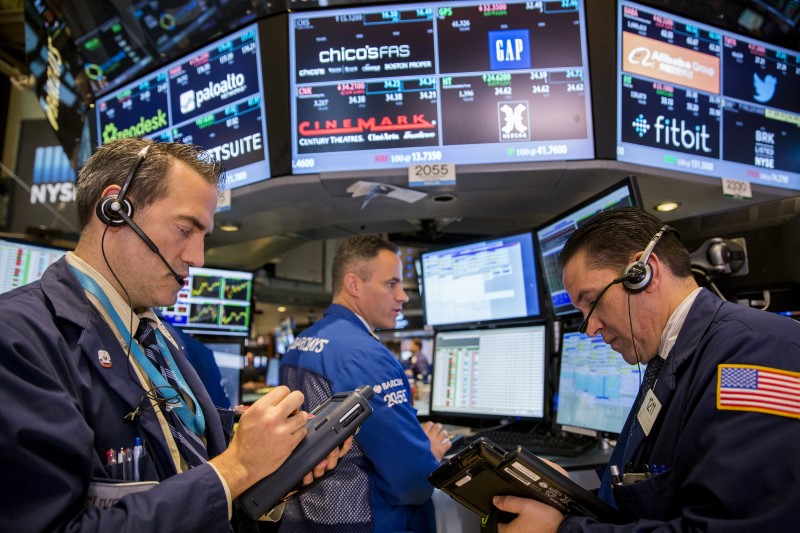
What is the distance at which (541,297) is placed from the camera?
2.58 metres

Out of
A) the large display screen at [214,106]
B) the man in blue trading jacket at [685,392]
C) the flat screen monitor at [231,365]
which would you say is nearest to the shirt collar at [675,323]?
the man in blue trading jacket at [685,392]

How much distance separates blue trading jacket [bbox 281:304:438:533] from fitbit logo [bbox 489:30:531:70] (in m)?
1.44

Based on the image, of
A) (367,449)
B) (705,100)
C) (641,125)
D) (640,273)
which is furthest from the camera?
(705,100)

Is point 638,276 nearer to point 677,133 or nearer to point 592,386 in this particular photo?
point 592,386

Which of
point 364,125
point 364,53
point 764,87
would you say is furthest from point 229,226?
point 764,87

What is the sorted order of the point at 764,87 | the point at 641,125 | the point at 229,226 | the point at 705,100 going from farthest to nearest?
1. the point at 229,226
2. the point at 764,87
3. the point at 705,100
4. the point at 641,125

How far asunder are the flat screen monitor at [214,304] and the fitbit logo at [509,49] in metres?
2.03

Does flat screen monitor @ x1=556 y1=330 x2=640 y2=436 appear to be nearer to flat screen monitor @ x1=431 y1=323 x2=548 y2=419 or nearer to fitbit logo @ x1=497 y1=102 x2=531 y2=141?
flat screen monitor @ x1=431 y1=323 x2=548 y2=419

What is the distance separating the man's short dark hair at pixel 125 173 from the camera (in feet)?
3.87

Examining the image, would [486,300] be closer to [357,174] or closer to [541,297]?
[541,297]

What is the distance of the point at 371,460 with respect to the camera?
6.22ft

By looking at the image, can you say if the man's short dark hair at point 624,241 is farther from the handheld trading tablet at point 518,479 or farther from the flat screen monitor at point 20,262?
the flat screen monitor at point 20,262

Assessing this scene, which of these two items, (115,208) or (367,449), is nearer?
(115,208)

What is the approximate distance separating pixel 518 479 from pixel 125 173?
1.05 m
